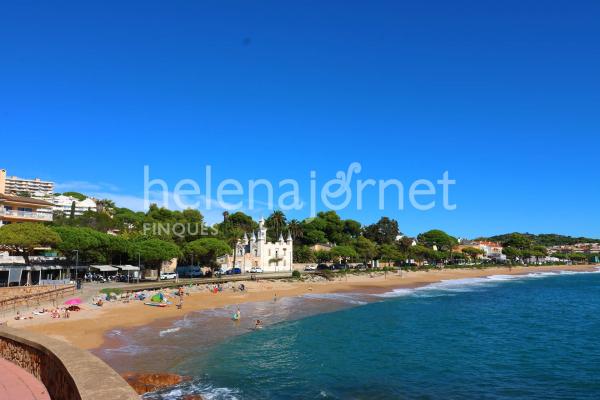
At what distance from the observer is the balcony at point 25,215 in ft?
156

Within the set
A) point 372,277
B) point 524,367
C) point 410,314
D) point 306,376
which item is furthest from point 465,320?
point 372,277

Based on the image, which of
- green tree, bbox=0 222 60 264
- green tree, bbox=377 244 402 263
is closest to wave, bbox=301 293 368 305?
green tree, bbox=0 222 60 264

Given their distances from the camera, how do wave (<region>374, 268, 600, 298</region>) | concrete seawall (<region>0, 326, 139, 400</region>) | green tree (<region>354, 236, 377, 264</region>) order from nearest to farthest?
concrete seawall (<region>0, 326, 139, 400</region>) < wave (<region>374, 268, 600, 298</region>) < green tree (<region>354, 236, 377, 264</region>)

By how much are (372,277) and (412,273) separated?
19.0 m

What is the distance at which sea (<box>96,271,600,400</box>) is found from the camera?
64.7ft

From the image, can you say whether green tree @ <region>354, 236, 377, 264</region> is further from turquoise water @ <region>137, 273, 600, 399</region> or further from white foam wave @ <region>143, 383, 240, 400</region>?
white foam wave @ <region>143, 383, 240, 400</region>

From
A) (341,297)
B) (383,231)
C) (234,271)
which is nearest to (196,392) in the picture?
(341,297)

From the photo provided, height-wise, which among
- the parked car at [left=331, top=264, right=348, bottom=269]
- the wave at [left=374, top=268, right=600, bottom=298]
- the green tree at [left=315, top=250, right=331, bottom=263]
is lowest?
the wave at [left=374, top=268, right=600, bottom=298]

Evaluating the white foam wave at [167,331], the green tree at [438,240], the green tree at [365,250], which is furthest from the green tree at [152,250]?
the green tree at [438,240]

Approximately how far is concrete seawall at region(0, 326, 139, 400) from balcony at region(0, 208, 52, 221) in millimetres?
40451

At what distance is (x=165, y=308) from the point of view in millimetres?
39938

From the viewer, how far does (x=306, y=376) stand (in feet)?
70.3

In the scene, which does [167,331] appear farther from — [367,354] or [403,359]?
[403,359]

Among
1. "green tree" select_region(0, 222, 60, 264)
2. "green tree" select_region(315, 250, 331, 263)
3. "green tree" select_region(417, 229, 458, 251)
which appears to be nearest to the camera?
"green tree" select_region(0, 222, 60, 264)
